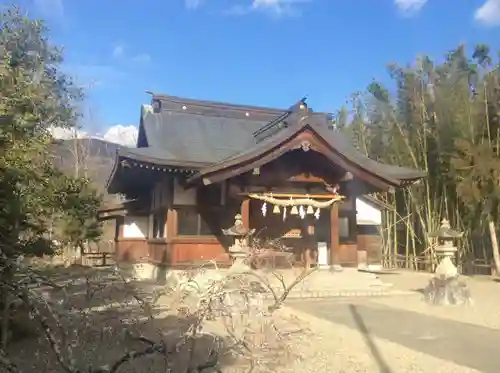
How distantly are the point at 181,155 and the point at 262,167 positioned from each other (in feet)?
8.21

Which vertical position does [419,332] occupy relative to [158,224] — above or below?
A: below

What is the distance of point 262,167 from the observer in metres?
14.4

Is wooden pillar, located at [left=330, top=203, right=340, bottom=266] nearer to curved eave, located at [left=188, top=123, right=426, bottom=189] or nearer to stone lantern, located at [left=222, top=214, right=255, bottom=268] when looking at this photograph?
curved eave, located at [left=188, top=123, right=426, bottom=189]

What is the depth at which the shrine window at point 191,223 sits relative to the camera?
14328 millimetres

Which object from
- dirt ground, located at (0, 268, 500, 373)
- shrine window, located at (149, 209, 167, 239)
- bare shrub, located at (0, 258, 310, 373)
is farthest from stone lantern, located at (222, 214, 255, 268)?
shrine window, located at (149, 209, 167, 239)

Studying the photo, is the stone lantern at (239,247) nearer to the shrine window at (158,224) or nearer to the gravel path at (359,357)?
the gravel path at (359,357)

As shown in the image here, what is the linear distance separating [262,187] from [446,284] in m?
5.74

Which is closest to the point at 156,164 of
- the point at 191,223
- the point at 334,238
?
the point at 191,223

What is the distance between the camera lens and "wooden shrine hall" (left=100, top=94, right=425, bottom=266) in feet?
44.6

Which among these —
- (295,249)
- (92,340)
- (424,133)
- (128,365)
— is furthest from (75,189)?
(424,133)

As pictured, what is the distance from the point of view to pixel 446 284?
1095cm

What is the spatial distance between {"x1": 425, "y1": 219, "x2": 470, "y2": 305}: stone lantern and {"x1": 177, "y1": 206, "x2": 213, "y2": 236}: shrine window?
21.0 ft

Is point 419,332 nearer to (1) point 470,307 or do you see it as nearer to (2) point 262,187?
(1) point 470,307

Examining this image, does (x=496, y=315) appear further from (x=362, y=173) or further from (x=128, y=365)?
(x=128, y=365)
